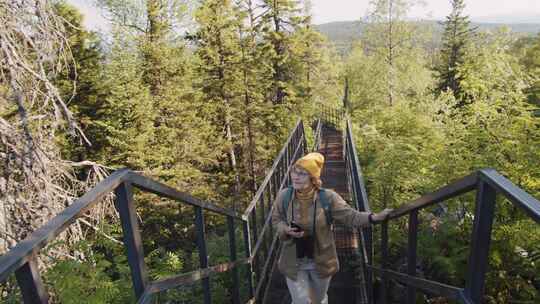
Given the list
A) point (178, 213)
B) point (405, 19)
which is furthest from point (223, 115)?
point (405, 19)

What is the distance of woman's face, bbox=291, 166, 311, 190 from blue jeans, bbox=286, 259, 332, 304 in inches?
27.7

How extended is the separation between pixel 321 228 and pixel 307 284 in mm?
555

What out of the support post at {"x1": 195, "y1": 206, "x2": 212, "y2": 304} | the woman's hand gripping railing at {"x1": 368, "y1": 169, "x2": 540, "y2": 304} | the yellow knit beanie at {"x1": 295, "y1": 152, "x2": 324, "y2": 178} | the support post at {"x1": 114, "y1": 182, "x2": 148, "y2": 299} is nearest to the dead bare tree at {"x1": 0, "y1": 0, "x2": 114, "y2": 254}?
the support post at {"x1": 195, "y1": 206, "x2": 212, "y2": 304}

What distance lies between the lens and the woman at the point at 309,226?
9.84ft

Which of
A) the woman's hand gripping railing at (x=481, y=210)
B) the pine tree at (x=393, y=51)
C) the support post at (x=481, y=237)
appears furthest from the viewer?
the pine tree at (x=393, y=51)

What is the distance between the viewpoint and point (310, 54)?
77.4 ft

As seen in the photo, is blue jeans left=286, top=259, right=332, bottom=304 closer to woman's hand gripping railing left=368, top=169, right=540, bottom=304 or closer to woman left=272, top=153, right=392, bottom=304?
woman left=272, top=153, right=392, bottom=304

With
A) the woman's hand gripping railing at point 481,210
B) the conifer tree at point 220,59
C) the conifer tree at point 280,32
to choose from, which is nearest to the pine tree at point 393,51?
the conifer tree at point 280,32

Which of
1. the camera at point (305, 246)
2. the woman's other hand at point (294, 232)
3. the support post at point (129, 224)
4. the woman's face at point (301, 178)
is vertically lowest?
the camera at point (305, 246)

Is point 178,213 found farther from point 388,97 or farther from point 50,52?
point 388,97

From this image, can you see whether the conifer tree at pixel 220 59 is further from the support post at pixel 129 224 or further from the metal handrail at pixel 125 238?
the support post at pixel 129 224

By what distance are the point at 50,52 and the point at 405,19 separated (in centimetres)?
2470

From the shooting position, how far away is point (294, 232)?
9.86ft

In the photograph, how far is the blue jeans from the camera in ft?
10.6
